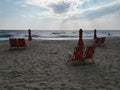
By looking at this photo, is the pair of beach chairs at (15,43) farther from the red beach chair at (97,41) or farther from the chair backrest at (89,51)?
the chair backrest at (89,51)

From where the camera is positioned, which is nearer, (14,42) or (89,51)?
(89,51)

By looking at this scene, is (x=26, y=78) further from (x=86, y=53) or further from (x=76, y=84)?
(x=86, y=53)

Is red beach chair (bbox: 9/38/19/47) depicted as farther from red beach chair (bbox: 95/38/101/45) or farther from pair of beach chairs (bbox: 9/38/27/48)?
red beach chair (bbox: 95/38/101/45)

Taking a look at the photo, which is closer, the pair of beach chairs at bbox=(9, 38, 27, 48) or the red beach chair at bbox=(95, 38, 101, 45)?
the pair of beach chairs at bbox=(9, 38, 27, 48)

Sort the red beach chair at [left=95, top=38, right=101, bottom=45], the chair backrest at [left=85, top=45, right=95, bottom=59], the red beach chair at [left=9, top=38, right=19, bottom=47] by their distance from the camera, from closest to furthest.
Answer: the chair backrest at [left=85, top=45, right=95, bottom=59]
the red beach chair at [left=9, top=38, right=19, bottom=47]
the red beach chair at [left=95, top=38, right=101, bottom=45]

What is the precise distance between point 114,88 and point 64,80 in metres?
1.57

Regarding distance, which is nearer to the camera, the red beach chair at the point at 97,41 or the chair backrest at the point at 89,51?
the chair backrest at the point at 89,51

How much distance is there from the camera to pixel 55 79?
227 inches

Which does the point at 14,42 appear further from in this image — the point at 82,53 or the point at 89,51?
the point at 89,51

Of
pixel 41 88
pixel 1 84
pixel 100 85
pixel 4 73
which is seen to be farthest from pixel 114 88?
pixel 4 73

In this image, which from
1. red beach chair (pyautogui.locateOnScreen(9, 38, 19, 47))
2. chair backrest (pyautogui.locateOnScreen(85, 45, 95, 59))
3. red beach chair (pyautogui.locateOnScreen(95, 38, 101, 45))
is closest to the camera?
chair backrest (pyautogui.locateOnScreen(85, 45, 95, 59))

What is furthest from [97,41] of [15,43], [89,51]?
[89,51]

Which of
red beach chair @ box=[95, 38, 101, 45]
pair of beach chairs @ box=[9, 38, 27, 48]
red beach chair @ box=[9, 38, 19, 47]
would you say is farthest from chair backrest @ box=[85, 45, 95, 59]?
red beach chair @ box=[95, 38, 101, 45]

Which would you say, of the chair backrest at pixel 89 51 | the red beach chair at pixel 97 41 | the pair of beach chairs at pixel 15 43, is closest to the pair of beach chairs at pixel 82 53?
the chair backrest at pixel 89 51
